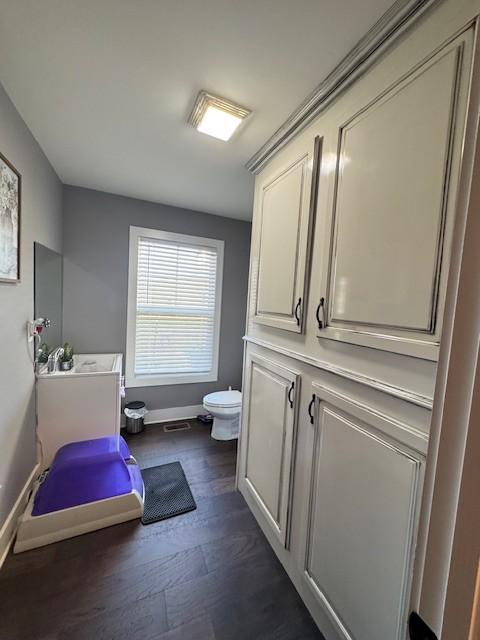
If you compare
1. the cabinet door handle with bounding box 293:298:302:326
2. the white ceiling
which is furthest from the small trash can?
the white ceiling

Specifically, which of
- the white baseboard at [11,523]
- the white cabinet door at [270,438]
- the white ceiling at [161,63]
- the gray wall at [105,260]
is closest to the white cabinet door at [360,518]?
the white cabinet door at [270,438]

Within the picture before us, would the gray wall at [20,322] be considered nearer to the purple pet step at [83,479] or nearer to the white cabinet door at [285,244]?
the purple pet step at [83,479]

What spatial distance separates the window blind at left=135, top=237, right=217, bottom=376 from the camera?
297cm

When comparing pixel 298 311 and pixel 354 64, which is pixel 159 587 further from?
pixel 354 64

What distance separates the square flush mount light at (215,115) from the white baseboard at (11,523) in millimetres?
2472

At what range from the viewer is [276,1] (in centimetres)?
92

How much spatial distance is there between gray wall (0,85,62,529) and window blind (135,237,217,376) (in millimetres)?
1038

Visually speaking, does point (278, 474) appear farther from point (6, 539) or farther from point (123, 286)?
point (123, 286)

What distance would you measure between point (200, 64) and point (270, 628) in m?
2.51

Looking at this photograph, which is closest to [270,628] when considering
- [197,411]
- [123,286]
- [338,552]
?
[338,552]

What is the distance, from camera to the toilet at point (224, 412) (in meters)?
2.71

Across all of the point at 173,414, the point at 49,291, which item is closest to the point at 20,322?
the point at 49,291

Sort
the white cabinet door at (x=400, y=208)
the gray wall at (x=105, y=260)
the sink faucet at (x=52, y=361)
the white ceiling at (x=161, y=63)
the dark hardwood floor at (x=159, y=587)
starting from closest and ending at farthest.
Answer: the white cabinet door at (x=400, y=208) < the white ceiling at (x=161, y=63) < the dark hardwood floor at (x=159, y=587) < the sink faucet at (x=52, y=361) < the gray wall at (x=105, y=260)

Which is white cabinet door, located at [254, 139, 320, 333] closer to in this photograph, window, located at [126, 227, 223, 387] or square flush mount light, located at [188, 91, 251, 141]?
square flush mount light, located at [188, 91, 251, 141]
